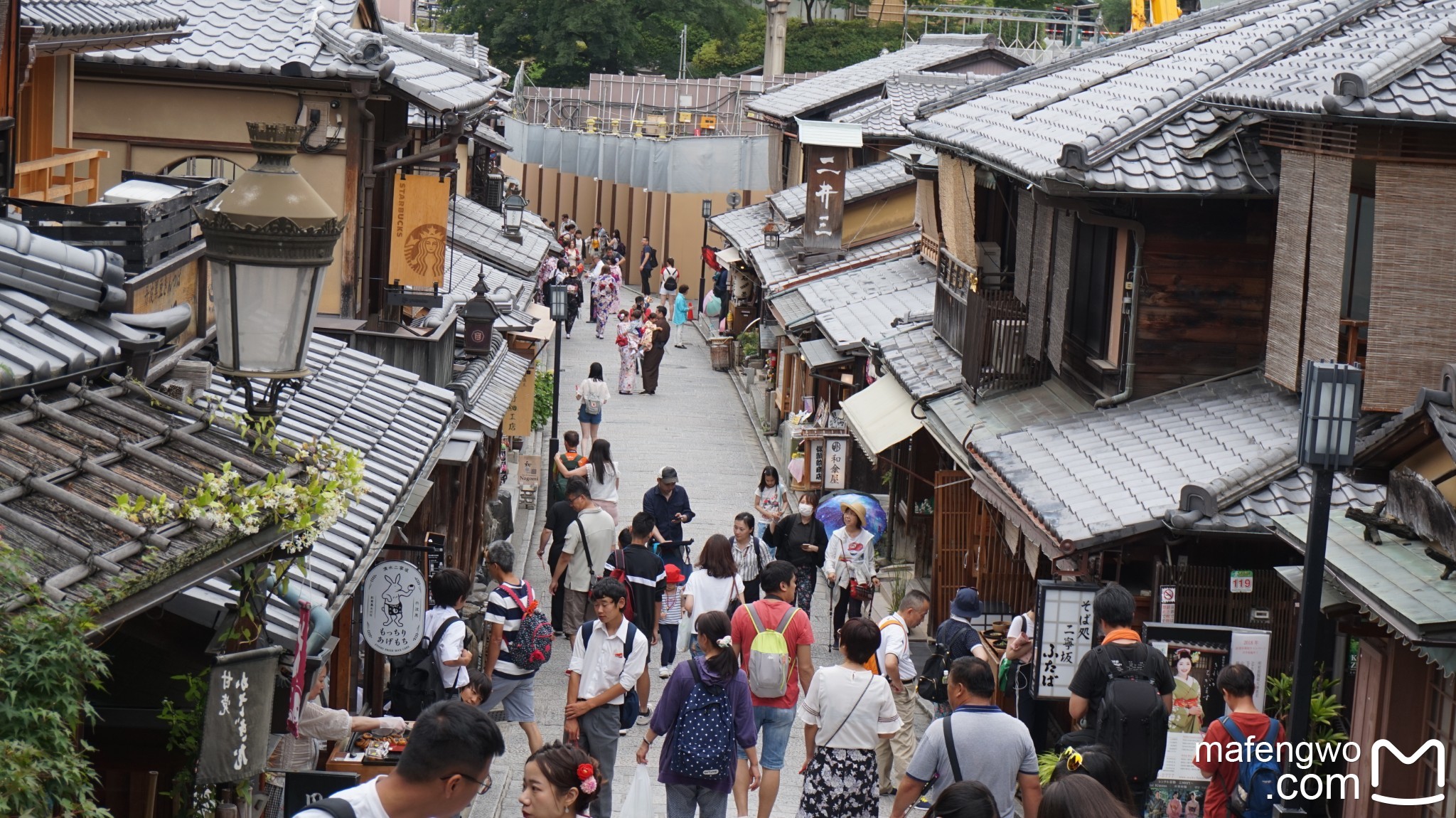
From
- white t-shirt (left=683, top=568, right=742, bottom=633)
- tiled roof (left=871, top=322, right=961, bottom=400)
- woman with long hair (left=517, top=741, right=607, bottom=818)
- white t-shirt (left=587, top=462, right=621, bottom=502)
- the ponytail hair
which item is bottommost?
white t-shirt (left=587, top=462, right=621, bottom=502)

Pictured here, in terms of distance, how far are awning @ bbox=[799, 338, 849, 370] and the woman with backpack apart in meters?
14.1

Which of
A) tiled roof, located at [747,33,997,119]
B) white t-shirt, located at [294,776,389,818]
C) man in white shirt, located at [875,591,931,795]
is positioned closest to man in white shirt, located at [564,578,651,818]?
man in white shirt, located at [875,591,931,795]

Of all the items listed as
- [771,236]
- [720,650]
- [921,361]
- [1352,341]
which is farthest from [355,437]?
[771,236]

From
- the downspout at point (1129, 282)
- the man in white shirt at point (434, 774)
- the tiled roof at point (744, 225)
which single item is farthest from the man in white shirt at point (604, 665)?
the tiled roof at point (744, 225)

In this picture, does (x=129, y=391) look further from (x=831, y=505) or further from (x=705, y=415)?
(x=705, y=415)

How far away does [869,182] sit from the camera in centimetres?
3183

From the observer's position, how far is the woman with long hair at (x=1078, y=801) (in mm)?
5250

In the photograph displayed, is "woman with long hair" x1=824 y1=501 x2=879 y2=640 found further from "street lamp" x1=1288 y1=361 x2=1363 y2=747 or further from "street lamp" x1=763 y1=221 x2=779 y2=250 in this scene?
"street lamp" x1=763 y1=221 x2=779 y2=250

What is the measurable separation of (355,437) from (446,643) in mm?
1622

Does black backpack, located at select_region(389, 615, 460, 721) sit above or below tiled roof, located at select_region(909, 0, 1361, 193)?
below

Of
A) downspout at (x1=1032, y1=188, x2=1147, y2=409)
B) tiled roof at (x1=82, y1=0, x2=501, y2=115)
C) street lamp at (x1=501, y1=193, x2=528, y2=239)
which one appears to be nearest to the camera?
tiled roof at (x1=82, y1=0, x2=501, y2=115)

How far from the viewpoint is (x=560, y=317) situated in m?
27.0

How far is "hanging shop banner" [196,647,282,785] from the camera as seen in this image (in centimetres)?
600

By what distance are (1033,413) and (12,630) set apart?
12.8 metres
